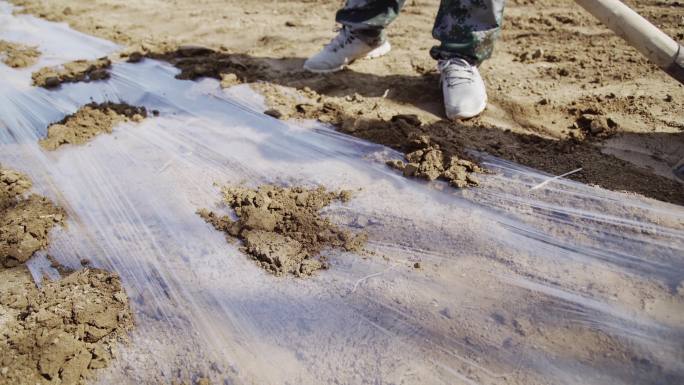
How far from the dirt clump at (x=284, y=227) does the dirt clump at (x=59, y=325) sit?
0.36 metres

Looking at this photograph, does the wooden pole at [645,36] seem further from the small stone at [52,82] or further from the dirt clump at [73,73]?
the small stone at [52,82]

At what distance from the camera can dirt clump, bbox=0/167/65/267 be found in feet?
4.29

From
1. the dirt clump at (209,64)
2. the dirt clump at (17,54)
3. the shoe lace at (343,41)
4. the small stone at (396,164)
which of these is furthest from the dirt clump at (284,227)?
the dirt clump at (17,54)

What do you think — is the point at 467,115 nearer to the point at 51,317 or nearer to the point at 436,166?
the point at 436,166

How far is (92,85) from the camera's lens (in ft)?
7.30

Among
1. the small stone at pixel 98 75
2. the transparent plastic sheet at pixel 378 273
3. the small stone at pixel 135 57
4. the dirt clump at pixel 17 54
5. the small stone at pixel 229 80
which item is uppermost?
the dirt clump at pixel 17 54

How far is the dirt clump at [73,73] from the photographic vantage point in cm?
223

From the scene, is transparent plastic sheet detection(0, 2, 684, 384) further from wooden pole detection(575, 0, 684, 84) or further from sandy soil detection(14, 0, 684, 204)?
wooden pole detection(575, 0, 684, 84)

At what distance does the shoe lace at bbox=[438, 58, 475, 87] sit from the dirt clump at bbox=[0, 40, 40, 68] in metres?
2.28

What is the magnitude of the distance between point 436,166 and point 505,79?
0.88m

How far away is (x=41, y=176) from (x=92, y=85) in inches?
30.0

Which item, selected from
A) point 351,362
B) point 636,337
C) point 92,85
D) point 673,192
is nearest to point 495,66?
point 673,192

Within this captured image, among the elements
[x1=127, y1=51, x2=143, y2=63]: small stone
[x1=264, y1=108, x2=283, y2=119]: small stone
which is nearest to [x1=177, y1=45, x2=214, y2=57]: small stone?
[x1=127, y1=51, x2=143, y2=63]: small stone

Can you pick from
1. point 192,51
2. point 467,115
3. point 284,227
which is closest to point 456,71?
Result: point 467,115
